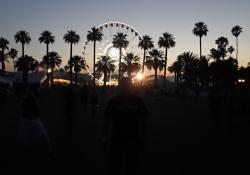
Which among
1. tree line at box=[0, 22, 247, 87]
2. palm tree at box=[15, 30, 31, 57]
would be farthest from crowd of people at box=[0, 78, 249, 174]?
palm tree at box=[15, 30, 31, 57]

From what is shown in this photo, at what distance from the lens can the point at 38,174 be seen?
9.45 metres

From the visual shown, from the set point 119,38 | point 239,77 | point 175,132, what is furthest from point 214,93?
point 119,38

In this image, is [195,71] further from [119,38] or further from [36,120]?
[36,120]

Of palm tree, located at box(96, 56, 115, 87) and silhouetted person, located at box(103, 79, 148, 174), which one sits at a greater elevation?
palm tree, located at box(96, 56, 115, 87)

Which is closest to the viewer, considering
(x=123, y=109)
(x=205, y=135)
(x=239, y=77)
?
(x=123, y=109)

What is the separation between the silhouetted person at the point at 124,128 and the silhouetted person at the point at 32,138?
11.8 ft

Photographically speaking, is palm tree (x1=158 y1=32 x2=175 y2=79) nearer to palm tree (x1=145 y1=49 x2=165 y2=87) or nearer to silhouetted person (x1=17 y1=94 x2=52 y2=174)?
palm tree (x1=145 y1=49 x2=165 y2=87)

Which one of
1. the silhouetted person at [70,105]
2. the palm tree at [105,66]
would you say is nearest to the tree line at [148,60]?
the palm tree at [105,66]

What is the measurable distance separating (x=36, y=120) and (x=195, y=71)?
94.2 metres

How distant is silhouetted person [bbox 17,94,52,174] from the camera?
1077 cm

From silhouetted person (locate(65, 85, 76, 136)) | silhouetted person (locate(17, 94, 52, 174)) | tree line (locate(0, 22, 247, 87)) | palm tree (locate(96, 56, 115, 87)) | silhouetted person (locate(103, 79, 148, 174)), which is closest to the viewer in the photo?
silhouetted person (locate(103, 79, 148, 174))

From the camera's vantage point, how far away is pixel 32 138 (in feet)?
35.6

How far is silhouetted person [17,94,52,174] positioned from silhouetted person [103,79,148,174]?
3601 mm

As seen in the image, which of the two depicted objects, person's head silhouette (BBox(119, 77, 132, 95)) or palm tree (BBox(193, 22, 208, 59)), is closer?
person's head silhouette (BBox(119, 77, 132, 95))
